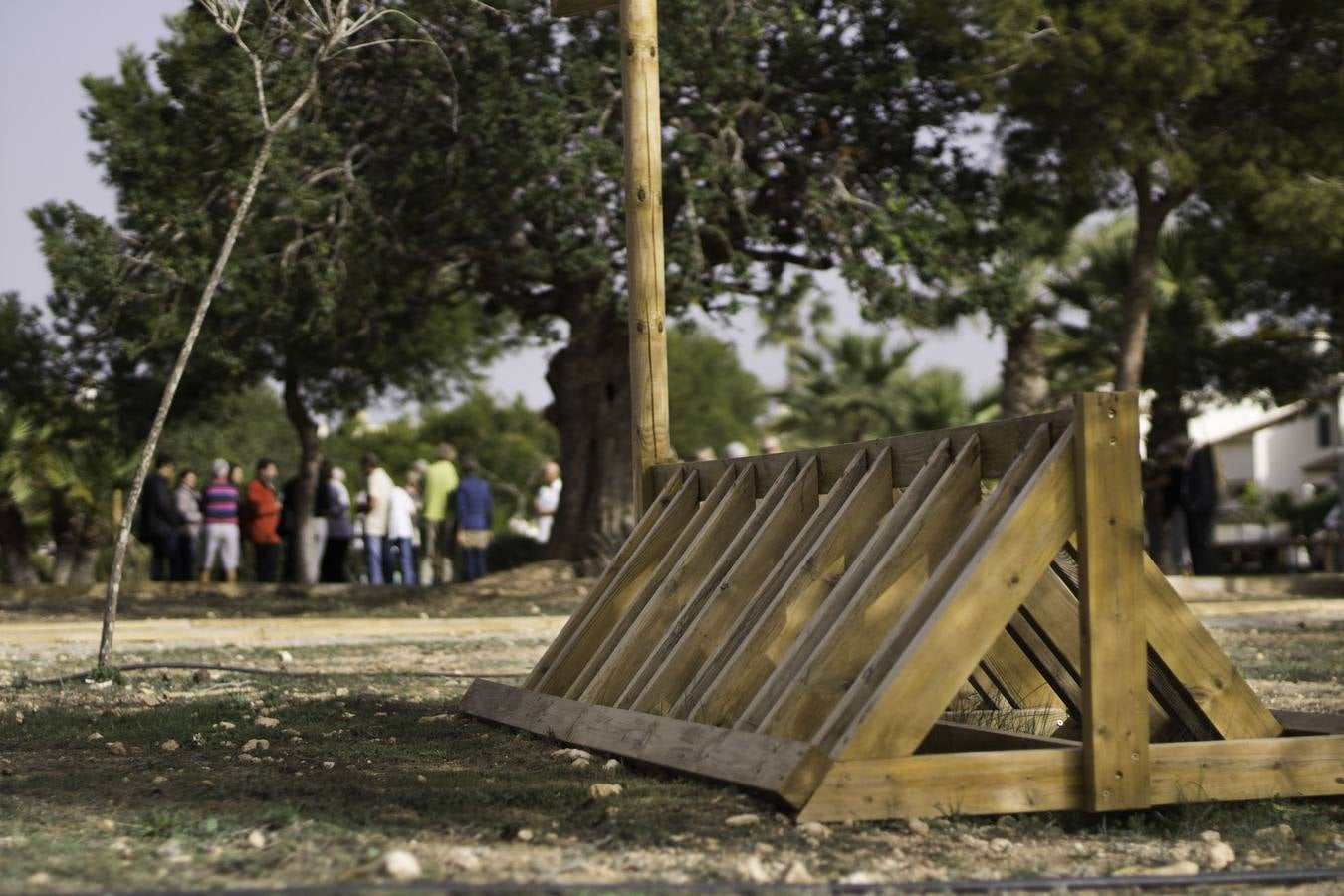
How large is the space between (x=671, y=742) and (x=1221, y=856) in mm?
1896

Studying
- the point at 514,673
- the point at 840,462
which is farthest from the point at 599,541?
the point at 840,462

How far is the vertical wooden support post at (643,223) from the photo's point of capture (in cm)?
812

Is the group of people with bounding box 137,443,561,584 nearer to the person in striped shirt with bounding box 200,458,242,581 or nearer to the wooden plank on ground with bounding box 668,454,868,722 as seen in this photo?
the person in striped shirt with bounding box 200,458,242,581

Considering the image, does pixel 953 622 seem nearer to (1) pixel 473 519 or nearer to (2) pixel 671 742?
(2) pixel 671 742

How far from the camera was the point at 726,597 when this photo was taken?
20.1ft

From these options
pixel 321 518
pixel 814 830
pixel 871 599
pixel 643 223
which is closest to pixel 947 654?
pixel 871 599

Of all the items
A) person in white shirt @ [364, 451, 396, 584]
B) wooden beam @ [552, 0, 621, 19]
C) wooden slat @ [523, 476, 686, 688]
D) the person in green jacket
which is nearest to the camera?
wooden slat @ [523, 476, 686, 688]

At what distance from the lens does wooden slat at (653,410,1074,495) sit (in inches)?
202

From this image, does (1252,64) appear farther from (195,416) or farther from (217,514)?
(195,416)

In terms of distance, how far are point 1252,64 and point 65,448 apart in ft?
59.1

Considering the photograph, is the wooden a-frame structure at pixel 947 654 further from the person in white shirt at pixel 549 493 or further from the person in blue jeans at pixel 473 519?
the person in white shirt at pixel 549 493

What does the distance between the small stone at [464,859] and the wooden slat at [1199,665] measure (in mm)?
2238

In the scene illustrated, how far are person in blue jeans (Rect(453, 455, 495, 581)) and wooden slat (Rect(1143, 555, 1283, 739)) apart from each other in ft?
52.3

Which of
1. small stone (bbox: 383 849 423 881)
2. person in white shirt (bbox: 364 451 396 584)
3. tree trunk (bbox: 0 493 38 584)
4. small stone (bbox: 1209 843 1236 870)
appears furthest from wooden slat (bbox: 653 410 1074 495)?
tree trunk (bbox: 0 493 38 584)
